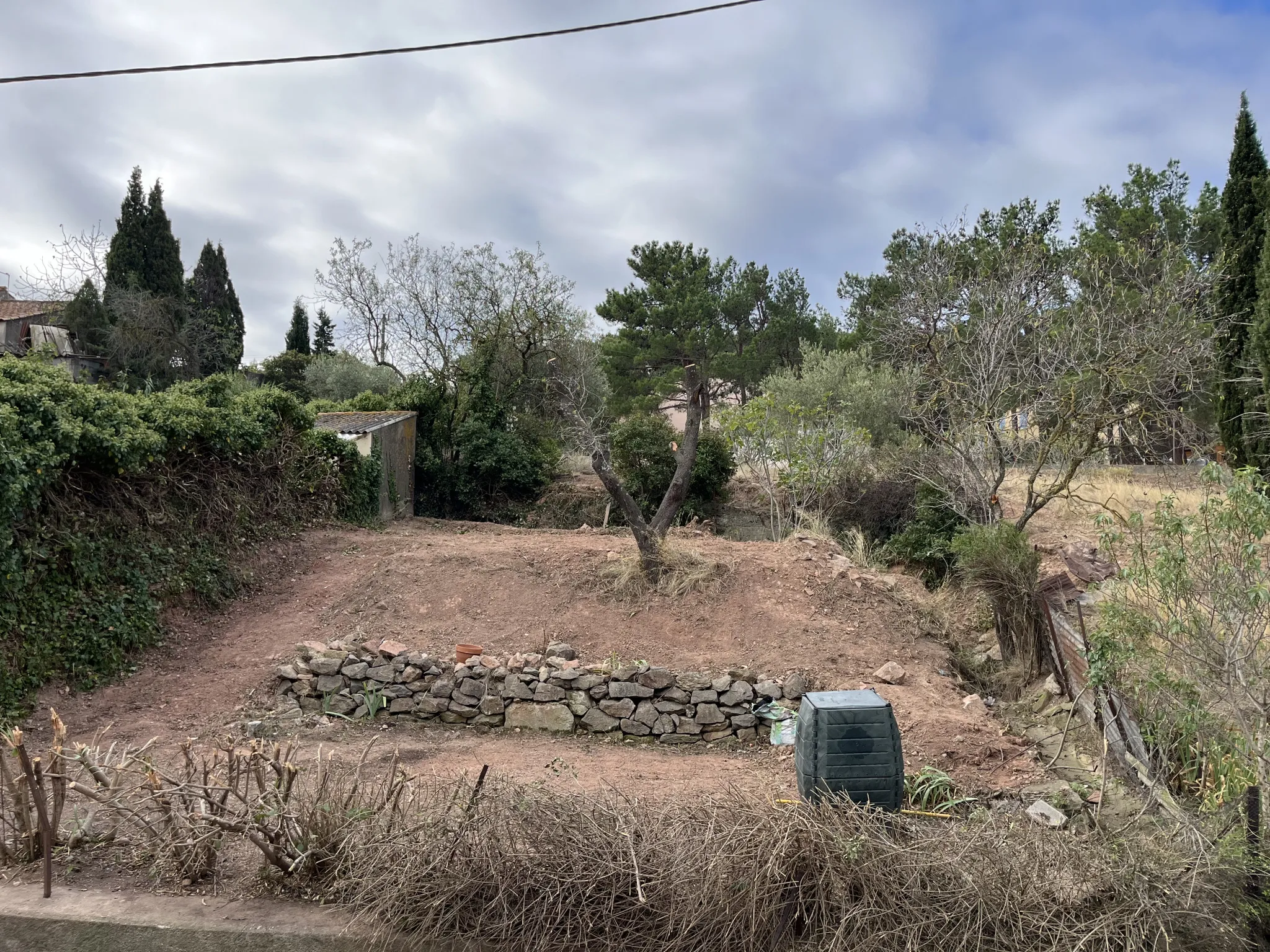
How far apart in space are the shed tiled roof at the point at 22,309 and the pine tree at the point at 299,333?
8.85 meters

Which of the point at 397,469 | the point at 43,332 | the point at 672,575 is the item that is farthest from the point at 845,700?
the point at 43,332

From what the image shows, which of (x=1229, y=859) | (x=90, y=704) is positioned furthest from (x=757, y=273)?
(x=1229, y=859)

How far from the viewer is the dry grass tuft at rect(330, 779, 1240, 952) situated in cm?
282

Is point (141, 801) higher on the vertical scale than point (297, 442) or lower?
lower

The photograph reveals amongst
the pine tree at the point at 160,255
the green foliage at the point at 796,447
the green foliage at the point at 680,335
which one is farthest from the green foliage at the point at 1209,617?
the pine tree at the point at 160,255

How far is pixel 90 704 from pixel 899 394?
47.8ft

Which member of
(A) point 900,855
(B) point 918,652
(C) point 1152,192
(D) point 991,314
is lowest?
(B) point 918,652

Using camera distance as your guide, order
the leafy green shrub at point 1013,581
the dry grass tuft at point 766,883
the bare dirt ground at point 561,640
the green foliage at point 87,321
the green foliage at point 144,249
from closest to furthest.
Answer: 1. the dry grass tuft at point 766,883
2. the bare dirt ground at point 561,640
3. the leafy green shrub at point 1013,581
4. the green foliage at point 87,321
5. the green foliage at point 144,249

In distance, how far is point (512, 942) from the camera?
3.03m

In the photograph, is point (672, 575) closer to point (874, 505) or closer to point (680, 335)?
point (874, 505)

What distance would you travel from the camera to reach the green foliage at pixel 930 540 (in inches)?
479

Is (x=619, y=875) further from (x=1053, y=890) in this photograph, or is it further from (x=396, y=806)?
(x=1053, y=890)

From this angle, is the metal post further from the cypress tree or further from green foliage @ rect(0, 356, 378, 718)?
the cypress tree

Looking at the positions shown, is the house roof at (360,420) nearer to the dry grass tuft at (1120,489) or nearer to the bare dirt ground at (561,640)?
the bare dirt ground at (561,640)
